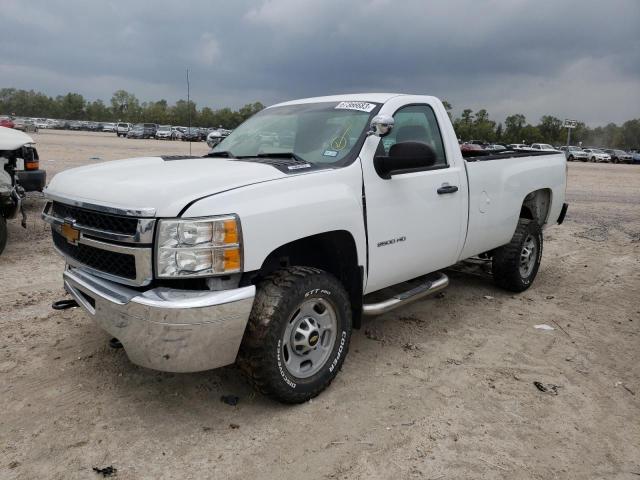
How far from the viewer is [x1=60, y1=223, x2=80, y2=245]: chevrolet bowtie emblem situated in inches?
126

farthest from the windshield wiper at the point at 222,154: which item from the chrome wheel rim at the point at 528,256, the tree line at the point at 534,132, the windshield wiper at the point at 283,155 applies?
the tree line at the point at 534,132

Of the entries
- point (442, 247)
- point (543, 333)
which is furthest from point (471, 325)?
point (442, 247)

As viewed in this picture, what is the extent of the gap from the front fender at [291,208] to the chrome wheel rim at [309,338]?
0.43 metres

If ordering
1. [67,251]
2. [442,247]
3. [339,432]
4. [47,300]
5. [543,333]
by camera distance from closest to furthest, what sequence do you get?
1. [339,432]
2. [67,251]
3. [442,247]
4. [543,333]
5. [47,300]

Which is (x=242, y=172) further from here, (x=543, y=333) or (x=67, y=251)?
(x=543, y=333)

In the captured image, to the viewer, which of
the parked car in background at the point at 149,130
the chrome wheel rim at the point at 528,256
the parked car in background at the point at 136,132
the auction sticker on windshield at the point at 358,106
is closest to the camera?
the auction sticker on windshield at the point at 358,106

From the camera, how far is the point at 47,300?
16.4 ft

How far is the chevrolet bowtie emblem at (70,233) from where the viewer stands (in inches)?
126

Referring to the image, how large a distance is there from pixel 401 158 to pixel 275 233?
3.76ft

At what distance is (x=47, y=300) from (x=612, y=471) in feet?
15.6

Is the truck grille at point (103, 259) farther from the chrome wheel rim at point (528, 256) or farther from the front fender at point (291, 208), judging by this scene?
the chrome wheel rim at point (528, 256)

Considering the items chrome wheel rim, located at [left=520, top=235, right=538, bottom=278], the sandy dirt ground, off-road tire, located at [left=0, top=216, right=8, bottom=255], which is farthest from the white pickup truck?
off-road tire, located at [left=0, top=216, right=8, bottom=255]

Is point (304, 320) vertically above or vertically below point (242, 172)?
below

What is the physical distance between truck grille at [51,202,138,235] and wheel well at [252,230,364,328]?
2.81ft
